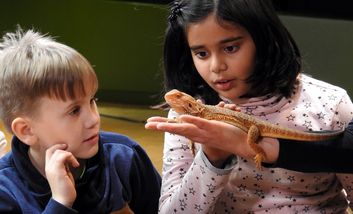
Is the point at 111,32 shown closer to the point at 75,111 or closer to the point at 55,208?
the point at 75,111

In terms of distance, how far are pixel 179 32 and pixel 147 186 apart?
0.52 m

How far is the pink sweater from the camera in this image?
171 cm

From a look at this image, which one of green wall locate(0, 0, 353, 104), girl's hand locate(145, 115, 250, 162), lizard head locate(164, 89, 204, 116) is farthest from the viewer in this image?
green wall locate(0, 0, 353, 104)

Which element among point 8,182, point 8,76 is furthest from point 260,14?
point 8,182

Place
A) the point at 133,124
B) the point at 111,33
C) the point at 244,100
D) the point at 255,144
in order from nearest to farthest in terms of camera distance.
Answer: the point at 255,144 < the point at 244,100 < the point at 133,124 < the point at 111,33

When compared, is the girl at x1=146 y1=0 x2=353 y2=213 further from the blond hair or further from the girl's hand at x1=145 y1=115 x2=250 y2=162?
the blond hair

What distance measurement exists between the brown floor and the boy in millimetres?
1970

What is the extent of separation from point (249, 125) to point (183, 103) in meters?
0.20

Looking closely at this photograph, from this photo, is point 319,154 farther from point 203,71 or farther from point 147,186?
point 147,186

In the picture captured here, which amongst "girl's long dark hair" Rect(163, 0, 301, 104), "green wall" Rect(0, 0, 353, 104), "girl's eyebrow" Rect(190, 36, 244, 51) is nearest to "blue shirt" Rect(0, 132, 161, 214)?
"girl's long dark hair" Rect(163, 0, 301, 104)

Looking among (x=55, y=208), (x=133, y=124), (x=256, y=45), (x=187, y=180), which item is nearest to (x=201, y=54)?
(x=256, y=45)

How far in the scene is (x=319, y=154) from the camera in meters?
1.55

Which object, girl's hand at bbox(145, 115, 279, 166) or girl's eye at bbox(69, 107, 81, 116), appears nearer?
girl's hand at bbox(145, 115, 279, 166)

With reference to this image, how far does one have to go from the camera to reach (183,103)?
153 centimetres
